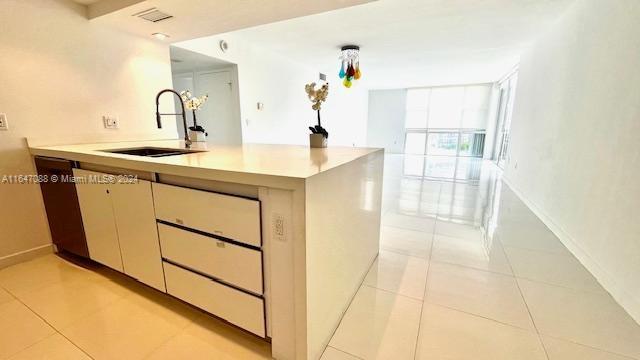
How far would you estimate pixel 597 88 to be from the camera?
2.27 meters

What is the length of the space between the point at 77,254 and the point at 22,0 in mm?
1939

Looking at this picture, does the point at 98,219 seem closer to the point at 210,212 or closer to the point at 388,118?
the point at 210,212

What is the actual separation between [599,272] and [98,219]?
11.7ft

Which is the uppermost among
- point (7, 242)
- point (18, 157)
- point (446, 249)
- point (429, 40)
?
point (429, 40)

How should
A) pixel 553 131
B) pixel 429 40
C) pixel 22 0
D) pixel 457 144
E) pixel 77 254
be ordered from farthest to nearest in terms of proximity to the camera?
pixel 457 144, pixel 429 40, pixel 553 131, pixel 77 254, pixel 22 0

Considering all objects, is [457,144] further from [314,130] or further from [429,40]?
[314,130]

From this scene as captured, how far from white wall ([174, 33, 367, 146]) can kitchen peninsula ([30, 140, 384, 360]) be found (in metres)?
2.59

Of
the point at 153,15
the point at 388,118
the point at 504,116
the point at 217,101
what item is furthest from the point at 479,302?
the point at 388,118

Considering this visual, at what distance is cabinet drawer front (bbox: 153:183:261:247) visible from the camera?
3.68ft

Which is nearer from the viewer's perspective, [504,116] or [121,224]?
[121,224]

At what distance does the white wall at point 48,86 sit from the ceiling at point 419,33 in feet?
6.60

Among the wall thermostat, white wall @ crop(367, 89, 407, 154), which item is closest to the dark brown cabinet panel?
the wall thermostat

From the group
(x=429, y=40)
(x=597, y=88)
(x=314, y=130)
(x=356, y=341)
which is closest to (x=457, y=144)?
(x=429, y=40)

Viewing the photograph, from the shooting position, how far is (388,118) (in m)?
10.2
